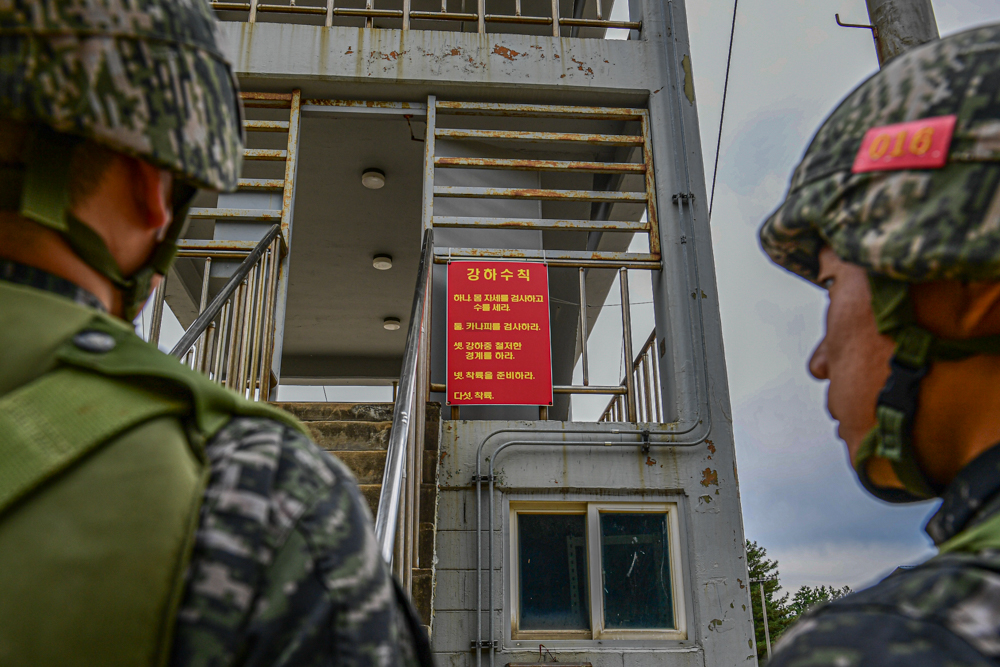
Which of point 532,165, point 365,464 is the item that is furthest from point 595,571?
point 532,165

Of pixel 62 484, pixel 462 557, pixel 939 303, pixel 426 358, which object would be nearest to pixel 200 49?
pixel 62 484

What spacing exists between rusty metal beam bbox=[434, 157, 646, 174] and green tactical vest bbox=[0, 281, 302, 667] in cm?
503

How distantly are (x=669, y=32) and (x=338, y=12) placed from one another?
2.69 m

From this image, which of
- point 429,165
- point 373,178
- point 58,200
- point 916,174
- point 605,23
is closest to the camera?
point 58,200

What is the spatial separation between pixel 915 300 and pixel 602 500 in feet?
12.8

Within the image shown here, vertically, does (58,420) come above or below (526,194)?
below

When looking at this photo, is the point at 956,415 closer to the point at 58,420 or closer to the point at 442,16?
the point at 58,420

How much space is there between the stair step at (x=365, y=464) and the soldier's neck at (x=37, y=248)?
9.98 ft

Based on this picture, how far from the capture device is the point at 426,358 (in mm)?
4215

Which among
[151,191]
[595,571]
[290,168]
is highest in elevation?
[290,168]

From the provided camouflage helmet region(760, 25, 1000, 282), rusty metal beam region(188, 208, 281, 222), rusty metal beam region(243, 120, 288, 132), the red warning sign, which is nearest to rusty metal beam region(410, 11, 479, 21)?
rusty metal beam region(243, 120, 288, 132)

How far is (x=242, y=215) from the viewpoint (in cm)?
534

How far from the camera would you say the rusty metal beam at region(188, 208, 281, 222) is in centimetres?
527

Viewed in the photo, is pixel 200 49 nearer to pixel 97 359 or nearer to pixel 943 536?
pixel 97 359
